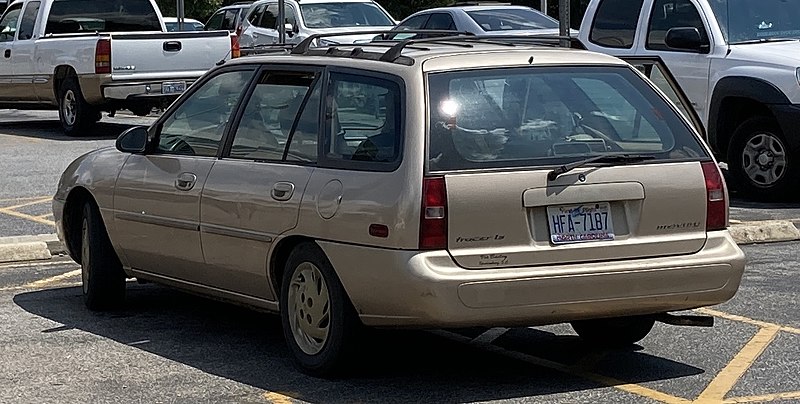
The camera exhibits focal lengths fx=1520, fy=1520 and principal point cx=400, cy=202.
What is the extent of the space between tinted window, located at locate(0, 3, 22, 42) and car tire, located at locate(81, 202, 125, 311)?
1374cm

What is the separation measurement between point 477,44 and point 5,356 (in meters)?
2.71

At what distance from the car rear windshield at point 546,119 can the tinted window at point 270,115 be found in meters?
0.89

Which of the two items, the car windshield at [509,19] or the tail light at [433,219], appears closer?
the tail light at [433,219]

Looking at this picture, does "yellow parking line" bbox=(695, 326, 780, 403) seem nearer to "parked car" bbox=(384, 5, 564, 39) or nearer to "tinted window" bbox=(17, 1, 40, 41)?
"parked car" bbox=(384, 5, 564, 39)

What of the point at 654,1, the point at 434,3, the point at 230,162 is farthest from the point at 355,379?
the point at 434,3

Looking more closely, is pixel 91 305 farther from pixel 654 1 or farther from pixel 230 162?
pixel 654 1

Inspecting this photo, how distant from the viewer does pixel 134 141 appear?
26.4ft

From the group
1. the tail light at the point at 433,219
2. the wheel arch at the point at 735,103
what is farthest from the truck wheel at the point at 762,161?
the tail light at the point at 433,219

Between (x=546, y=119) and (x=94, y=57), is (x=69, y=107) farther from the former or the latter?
(x=546, y=119)

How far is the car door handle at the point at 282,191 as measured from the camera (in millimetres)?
6805

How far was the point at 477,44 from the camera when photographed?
723 centimetres

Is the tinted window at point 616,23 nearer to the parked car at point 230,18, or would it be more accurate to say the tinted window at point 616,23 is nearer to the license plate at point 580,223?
the license plate at point 580,223

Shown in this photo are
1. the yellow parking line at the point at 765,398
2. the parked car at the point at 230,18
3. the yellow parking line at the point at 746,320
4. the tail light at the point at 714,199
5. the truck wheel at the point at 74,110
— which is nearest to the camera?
the yellow parking line at the point at 765,398

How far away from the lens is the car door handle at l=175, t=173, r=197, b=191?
296 inches
